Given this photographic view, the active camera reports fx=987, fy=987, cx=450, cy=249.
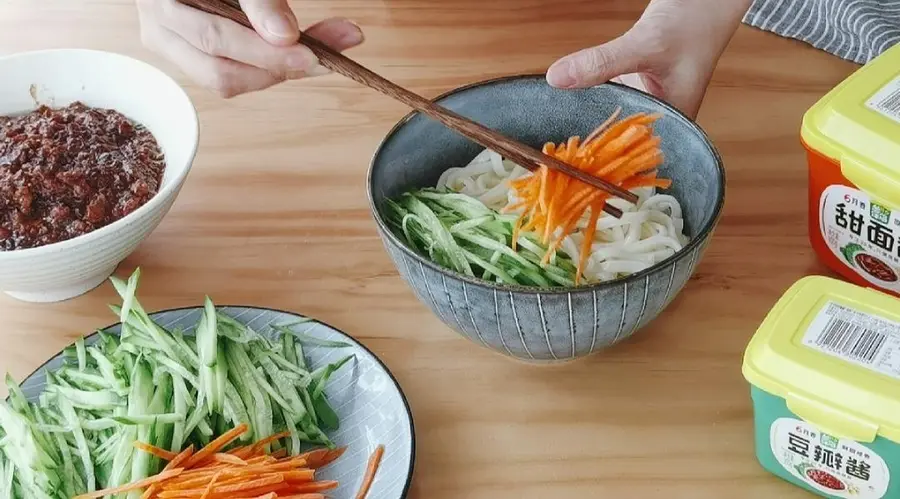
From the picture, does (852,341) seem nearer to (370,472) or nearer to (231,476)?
(370,472)

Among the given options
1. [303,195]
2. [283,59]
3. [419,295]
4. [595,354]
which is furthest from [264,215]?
[595,354]

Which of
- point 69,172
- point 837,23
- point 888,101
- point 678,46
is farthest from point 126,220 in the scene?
point 837,23

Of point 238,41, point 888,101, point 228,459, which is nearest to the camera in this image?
Answer: point 228,459

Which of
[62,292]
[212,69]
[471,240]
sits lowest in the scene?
[62,292]

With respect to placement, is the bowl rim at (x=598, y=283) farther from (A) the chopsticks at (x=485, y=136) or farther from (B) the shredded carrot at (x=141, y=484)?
(B) the shredded carrot at (x=141, y=484)

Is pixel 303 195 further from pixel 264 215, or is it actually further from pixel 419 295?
pixel 419 295

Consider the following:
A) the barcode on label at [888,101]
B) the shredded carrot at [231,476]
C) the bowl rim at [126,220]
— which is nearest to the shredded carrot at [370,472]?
the shredded carrot at [231,476]

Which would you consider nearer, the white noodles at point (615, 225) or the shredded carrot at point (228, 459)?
the shredded carrot at point (228, 459)

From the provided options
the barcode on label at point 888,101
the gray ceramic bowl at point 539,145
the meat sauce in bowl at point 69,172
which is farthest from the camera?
the meat sauce in bowl at point 69,172
